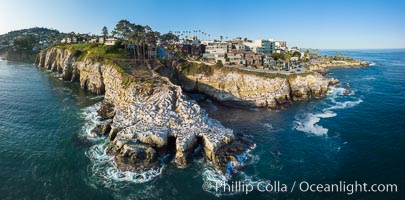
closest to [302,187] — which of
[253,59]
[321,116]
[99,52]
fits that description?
[321,116]

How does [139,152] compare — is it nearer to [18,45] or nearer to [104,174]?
[104,174]

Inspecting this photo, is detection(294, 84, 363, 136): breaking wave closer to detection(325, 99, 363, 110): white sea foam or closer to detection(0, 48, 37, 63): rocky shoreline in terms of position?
detection(325, 99, 363, 110): white sea foam

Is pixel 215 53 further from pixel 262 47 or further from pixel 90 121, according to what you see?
pixel 90 121

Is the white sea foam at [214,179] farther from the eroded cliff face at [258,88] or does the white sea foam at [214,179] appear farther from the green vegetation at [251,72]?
the green vegetation at [251,72]

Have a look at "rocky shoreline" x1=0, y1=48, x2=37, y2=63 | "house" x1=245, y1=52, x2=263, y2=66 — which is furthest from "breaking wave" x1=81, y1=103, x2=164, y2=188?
"rocky shoreline" x1=0, y1=48, x2=37, y2=63

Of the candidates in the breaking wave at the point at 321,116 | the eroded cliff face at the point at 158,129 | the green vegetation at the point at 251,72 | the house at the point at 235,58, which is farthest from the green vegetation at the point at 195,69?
the breaking wave at the point at 321,116

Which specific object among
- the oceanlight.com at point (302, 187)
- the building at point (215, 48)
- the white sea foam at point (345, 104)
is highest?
the building at point (215, 48)
